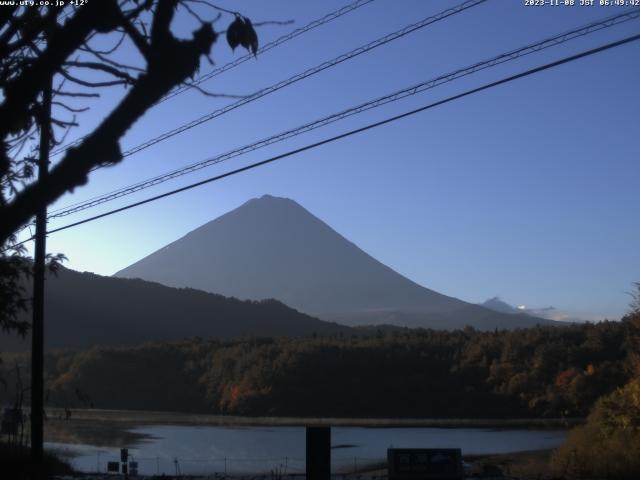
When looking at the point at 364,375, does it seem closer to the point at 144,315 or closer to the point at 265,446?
the point at 265,446

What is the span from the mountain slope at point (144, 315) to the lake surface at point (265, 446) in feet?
159

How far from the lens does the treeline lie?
5181cm

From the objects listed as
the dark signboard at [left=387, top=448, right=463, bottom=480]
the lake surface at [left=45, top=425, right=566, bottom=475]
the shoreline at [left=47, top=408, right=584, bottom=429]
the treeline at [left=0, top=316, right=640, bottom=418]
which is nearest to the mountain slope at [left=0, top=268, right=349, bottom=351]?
the treeline at [left=0, top=316, right=640, bottom=418]

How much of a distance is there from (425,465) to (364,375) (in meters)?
47.7

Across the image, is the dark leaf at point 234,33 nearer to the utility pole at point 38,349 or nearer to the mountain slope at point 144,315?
the utility pole at point 38,349

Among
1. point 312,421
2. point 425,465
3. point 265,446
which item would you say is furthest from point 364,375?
point 425,465

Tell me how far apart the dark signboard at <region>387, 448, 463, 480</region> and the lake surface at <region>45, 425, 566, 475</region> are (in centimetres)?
1288

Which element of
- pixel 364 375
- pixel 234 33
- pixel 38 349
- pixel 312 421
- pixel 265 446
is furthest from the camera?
pixel 364 375

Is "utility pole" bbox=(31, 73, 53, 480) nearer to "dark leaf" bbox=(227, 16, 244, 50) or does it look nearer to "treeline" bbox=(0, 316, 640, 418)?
"dark leaf" bbox=(227, 16, 244, 50)

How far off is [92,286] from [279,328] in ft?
70.3

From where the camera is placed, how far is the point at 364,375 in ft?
198

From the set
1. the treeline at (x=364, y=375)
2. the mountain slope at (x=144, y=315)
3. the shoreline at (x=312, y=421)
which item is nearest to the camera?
the shoreline at (x=312, y=421)

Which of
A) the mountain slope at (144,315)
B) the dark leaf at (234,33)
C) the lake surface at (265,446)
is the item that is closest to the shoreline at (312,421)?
the lake surface at (265,446)

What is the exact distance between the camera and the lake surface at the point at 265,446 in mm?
28438
